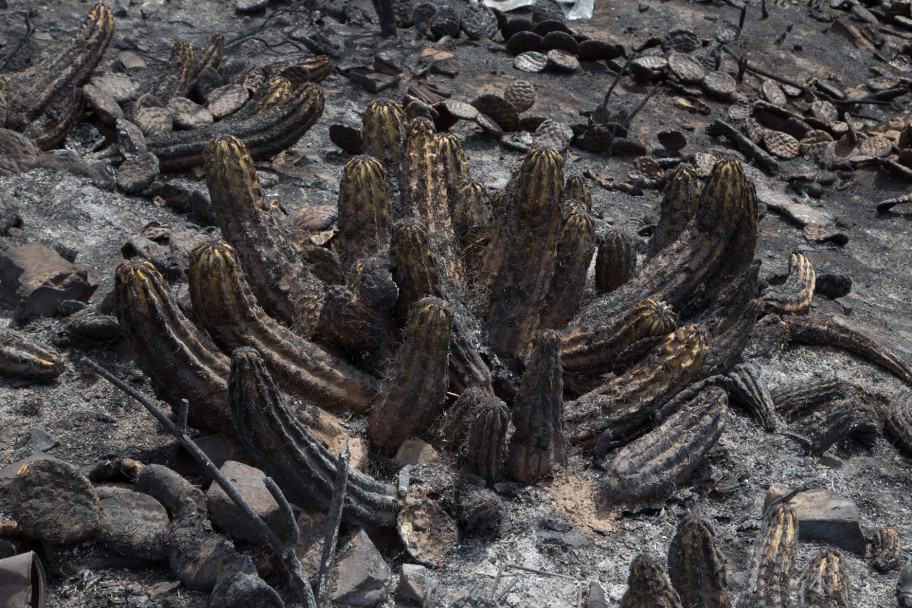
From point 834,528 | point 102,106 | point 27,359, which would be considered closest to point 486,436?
point 834,528

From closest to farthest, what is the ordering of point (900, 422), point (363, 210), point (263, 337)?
point (263, 337)
point (363, 210)
point (900, 422)

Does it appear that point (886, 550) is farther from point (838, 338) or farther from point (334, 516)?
point (334, 516)

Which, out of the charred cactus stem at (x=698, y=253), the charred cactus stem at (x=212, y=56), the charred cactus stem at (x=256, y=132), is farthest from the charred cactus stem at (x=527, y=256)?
the charred cactus stem at (x=212, y=56)

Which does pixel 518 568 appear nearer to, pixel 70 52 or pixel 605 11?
pixel 70 52

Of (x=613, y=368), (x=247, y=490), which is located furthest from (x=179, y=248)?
(x=613, y=368)

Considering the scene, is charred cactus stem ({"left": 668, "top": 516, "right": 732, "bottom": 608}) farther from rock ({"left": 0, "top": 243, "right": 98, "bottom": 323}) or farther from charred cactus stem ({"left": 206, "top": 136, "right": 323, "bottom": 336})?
rock ({"left": 0, "top": 243, "right": 98, "bottom": 323})

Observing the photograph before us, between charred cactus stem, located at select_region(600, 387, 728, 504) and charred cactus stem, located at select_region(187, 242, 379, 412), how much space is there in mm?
1390

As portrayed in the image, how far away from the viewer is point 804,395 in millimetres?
5207

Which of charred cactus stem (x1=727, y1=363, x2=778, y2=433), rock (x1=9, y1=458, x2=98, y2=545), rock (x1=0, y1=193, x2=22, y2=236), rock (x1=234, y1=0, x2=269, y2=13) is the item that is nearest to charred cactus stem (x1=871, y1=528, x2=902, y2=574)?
charred cactus stem (x1=727, y1=363, x2=778, y2=433)

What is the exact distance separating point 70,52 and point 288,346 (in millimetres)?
5076

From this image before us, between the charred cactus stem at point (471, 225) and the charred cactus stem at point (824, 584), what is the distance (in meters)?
2.66

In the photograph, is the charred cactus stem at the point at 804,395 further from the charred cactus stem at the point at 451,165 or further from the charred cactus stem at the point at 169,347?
the charred cactus stem at the point at 169,347

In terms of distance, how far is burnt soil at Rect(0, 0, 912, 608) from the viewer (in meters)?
3.93

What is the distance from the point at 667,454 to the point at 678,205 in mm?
2065
